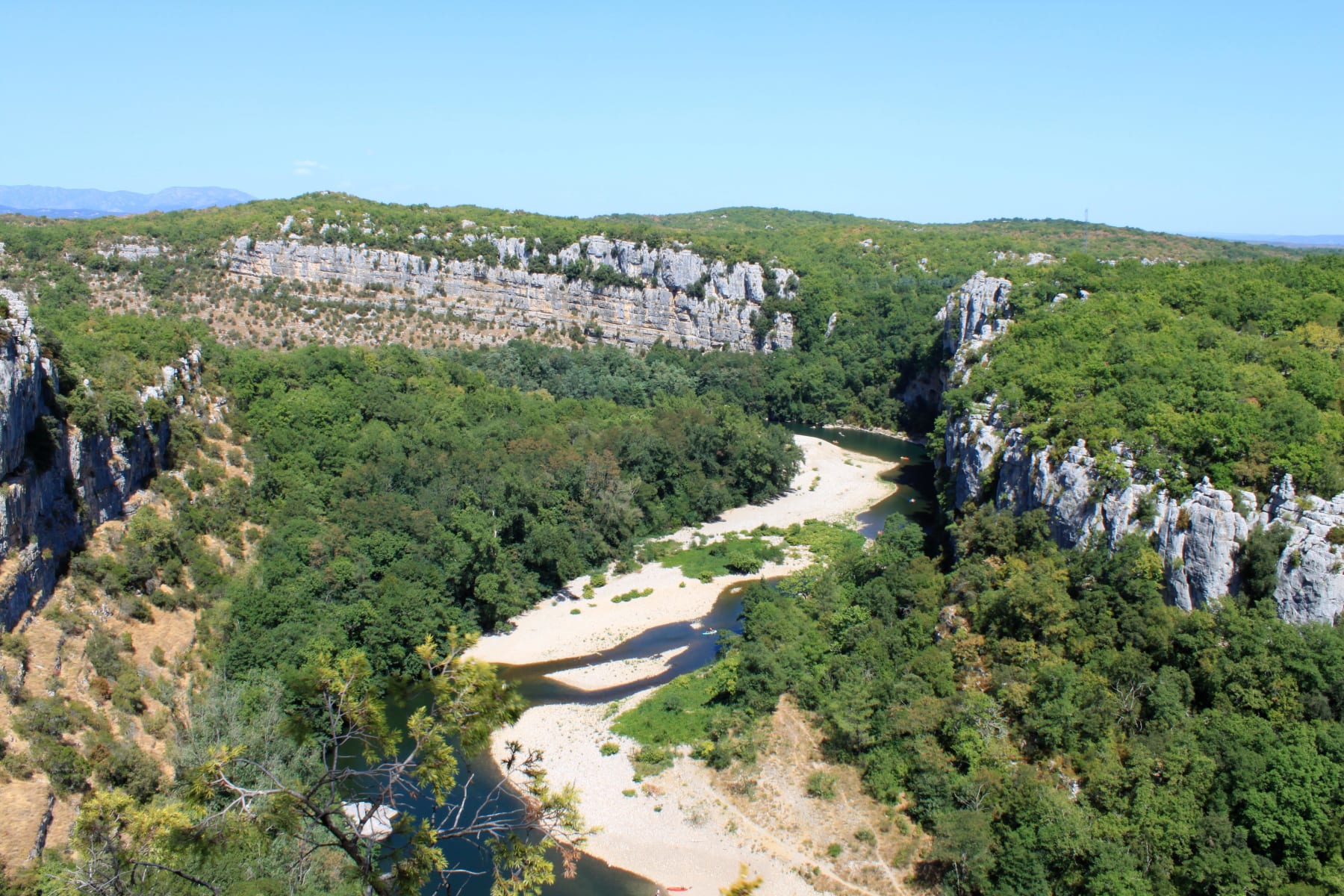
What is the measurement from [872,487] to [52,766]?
5004 centimetres

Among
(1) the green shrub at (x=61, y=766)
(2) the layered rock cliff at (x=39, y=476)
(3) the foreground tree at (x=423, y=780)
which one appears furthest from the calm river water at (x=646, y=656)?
(2) the layered rock cliff at (x=39, y=476)

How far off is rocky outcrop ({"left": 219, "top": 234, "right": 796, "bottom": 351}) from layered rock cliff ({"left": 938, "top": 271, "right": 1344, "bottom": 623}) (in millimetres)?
47104

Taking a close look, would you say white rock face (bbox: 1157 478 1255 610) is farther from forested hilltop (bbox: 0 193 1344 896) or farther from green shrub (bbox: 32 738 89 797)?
green shrub (bbox: 32 738 89 797)

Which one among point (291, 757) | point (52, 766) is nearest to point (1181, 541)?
point (291, 757)

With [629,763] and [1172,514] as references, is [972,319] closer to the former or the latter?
[1172,514]

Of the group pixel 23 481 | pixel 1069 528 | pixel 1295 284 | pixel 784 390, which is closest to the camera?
pixel 23 481

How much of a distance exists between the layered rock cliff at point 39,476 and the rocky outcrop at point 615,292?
169 feet

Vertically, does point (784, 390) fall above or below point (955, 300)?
below

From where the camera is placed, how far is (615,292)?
88.3 meters

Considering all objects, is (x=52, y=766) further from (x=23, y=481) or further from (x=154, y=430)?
(x=154, y=430)

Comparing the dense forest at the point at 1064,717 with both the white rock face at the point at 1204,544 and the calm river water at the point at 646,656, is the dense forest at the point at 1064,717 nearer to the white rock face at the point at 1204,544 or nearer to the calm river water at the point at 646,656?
the white rock face at the point at 1204,544

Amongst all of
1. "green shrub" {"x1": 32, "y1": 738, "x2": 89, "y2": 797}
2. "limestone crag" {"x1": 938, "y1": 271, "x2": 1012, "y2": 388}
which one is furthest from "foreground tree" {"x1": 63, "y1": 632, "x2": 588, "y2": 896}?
"limestone crag" {"x1": 938, "y1": 271, "x2": 1012, "y2": 388}

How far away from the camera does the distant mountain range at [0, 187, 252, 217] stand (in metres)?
144

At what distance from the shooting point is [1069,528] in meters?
33.1
